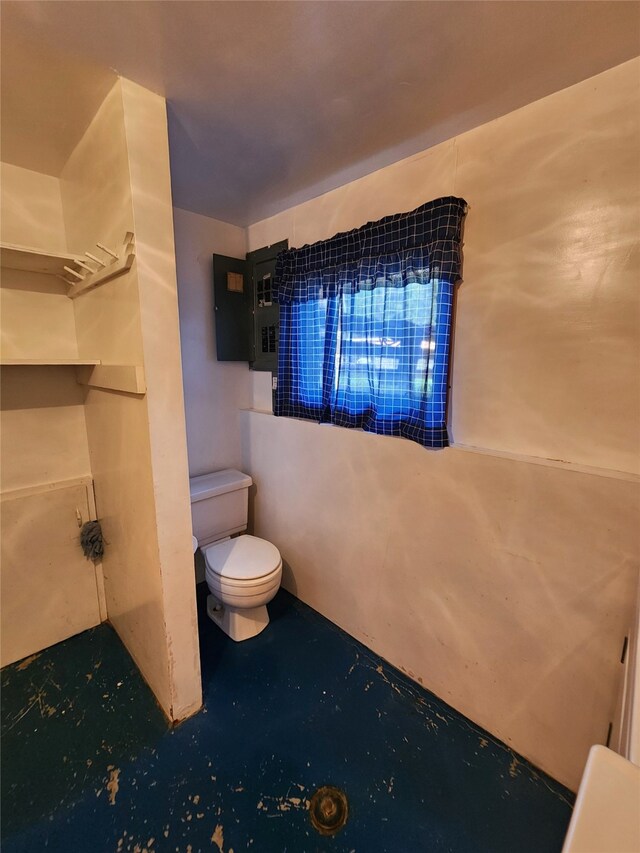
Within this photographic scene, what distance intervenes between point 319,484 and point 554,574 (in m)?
1.05

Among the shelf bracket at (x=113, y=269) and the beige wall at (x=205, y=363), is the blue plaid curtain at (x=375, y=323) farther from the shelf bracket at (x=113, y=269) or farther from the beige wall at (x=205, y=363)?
the shelf bracket at (x=113, y=269)

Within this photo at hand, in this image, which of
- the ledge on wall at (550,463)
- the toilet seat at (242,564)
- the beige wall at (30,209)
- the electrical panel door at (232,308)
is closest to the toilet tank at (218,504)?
the toilet seat at (242,564)

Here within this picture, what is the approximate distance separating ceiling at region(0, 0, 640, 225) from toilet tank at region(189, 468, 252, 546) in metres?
1.54

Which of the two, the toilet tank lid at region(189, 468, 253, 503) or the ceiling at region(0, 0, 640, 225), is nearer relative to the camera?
the ceiling at region(0, 0, 640, 225)

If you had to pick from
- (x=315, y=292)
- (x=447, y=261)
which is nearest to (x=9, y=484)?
(x=315, y=292)

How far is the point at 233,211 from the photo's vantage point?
193 centimetres

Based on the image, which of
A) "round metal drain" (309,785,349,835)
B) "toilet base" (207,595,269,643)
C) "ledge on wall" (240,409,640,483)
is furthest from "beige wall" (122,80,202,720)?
"ledge on wall" (240,409,640,483)

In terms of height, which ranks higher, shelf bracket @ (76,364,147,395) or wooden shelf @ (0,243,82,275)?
wooden shelf @ (0,243,82,275)

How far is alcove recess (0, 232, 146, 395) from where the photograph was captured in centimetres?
125

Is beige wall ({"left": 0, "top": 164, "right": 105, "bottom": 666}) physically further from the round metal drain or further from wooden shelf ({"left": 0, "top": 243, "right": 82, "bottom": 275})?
the round metal drain

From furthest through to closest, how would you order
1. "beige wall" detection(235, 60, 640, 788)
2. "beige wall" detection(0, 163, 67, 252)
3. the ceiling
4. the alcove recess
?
"beige wall" detection(0, 163, 67, 252), the alcove recess, "beige wall" detection(235, 60, 640, 788), the ceiling

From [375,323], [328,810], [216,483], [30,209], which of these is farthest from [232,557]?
[30,209]

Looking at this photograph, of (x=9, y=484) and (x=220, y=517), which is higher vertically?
(x=9, y=484)

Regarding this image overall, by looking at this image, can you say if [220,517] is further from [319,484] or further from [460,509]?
[460,509]
